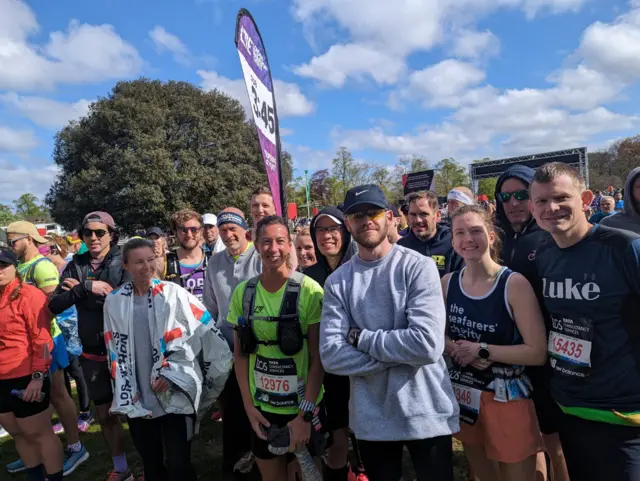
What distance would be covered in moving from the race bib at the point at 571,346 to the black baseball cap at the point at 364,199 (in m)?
1.06

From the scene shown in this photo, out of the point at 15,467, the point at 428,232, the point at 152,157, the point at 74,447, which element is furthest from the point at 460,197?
the point at 152,157

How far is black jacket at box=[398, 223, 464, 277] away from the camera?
11.0 feet

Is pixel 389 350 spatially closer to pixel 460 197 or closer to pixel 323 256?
pixel 323 256

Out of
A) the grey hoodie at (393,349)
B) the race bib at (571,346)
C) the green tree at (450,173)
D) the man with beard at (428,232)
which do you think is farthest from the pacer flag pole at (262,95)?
the green tree at (450,173)

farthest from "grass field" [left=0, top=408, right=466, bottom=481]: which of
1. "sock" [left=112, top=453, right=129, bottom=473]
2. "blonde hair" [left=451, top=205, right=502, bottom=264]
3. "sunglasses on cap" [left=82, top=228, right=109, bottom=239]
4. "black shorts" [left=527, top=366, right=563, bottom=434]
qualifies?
"sunglasses on cap" [left=82, top=228, right=109, bottom=239]

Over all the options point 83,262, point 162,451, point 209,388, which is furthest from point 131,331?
point 83,262

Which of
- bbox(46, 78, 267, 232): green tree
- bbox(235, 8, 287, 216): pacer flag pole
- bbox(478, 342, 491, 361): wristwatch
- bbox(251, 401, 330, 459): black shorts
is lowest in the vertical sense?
bbox(251, 401, 330, 459): black shorts

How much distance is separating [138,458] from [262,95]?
427cm

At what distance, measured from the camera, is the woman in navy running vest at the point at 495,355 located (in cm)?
204

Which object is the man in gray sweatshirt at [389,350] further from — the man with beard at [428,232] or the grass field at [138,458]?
the grass field at [138,458]

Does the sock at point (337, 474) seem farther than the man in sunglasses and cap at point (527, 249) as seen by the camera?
Yes

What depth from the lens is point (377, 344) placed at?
6.05ft

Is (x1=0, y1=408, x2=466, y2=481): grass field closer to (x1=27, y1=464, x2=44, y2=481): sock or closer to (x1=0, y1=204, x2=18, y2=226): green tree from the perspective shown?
(x1=27, y1=464, x2=44, y2=481): sock

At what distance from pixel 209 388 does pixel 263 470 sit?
2.20 ft
